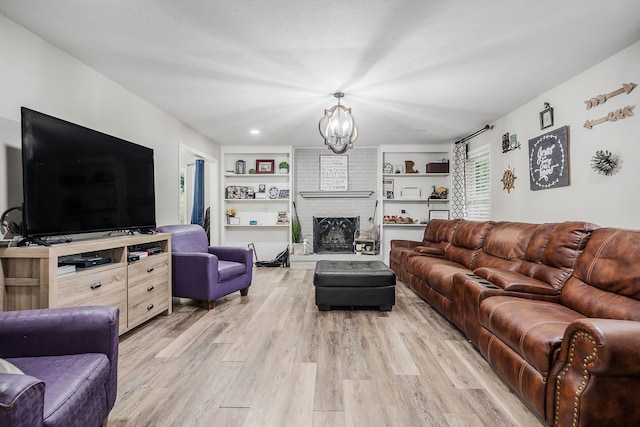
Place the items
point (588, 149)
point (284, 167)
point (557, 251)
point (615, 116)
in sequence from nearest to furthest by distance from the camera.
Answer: point (557, 251) → point (615, 116) → point (588, 149) → point (284, 167)

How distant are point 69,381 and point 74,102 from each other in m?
2.46

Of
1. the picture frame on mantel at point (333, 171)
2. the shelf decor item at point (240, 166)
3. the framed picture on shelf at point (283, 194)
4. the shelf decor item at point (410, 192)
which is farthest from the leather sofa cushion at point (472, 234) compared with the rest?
the shelf decor item at point (240, 166)

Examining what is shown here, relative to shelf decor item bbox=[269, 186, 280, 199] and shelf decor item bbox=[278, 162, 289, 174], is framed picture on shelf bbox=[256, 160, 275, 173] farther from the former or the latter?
shelf decor item bbox=[269, 186, 280, 199]

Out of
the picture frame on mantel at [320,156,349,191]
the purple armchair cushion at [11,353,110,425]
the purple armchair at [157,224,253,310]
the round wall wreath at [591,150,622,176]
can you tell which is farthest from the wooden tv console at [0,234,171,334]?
the round wall wreath at [591,150,622,176]

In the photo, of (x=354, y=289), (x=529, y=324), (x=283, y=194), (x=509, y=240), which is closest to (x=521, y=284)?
(x=529, y=324)

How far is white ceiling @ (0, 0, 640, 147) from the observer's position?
199 centimetres

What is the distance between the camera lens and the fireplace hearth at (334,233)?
6293 mm

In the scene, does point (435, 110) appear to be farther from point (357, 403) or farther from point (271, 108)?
point (357, 403)

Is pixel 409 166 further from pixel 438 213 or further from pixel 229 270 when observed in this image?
pixel 229 270

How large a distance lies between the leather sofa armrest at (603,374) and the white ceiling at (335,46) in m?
1.89

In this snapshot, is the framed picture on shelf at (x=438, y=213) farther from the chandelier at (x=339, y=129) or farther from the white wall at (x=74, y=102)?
the white wall at (x=74, y=102)

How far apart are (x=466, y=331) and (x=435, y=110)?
107 inches

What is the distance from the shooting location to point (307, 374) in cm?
205

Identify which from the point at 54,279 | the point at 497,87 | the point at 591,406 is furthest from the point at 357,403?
the point at 497,87
